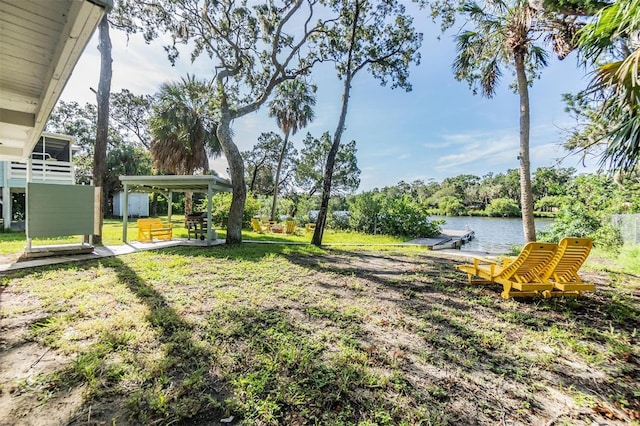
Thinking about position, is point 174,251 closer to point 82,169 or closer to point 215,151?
point 215,151

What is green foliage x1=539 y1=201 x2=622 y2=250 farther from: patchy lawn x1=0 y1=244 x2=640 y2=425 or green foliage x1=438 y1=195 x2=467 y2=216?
Result: green foliage x1=438 y1=195 x2=467 y2=216

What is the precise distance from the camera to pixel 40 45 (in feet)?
8.48

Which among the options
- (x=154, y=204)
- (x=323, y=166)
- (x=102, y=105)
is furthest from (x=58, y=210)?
(x=154, y=204)

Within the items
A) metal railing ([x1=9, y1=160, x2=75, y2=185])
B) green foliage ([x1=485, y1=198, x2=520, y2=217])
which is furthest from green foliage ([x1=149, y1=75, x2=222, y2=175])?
green foliage ([x1=485, y1=198, x2=520, y2=217])

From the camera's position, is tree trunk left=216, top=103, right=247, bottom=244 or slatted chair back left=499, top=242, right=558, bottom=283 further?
tree trunk left=216, top=103, right=247, bottom=244

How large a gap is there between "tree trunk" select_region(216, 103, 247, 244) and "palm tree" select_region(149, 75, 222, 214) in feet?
21.9

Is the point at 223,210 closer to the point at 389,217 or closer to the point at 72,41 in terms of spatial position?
the point at 389,217

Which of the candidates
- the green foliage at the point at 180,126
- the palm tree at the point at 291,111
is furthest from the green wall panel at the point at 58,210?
the palm tree at the point at 291,111

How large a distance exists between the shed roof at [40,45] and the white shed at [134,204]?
80.7 feet

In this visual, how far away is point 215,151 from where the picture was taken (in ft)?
59.5

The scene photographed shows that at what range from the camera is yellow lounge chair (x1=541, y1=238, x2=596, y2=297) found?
4.19 m

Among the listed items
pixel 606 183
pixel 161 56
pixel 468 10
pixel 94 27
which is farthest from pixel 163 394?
pixel 606 183

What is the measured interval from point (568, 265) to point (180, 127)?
17.9 m

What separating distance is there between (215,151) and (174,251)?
11383 millimetres
